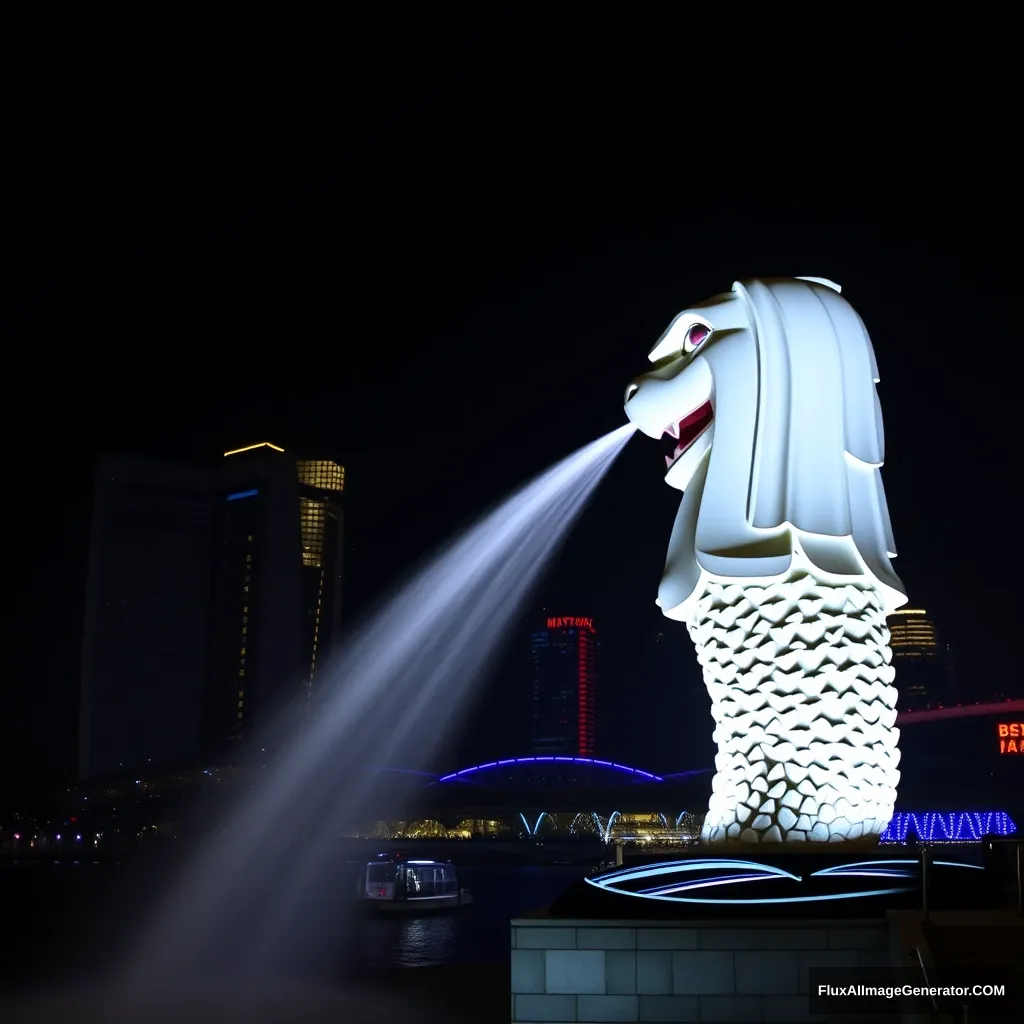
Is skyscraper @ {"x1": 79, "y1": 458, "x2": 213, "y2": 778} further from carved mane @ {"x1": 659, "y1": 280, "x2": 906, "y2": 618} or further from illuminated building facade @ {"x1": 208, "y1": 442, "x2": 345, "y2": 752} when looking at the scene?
carved mane @ {"x1": 659, "y1": 280, "x2": 906, "y2": 618}

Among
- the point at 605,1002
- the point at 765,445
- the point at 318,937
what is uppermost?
the point at 765,445

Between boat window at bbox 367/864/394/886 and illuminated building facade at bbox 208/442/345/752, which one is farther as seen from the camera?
Result: illuminated building facade at bbox 208/442/345/752

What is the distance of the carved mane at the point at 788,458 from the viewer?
12.9 metres

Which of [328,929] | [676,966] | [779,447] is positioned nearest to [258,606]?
[328,929]

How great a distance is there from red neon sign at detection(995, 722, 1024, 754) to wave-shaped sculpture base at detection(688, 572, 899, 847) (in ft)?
324

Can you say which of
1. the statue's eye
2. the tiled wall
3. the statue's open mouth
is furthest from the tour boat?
the tiled wall

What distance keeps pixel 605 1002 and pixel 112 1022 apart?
24.0ft

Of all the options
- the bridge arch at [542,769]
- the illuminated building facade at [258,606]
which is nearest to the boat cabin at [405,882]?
the bridge arch at [542,769]

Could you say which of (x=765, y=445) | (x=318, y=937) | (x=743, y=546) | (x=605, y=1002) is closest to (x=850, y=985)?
(x=605, y=1002)

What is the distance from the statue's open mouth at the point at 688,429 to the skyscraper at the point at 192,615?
Answer: 10386cm

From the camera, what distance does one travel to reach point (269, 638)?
126 metres

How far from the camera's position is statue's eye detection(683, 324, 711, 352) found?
1414cm

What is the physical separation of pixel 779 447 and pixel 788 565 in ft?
4.20

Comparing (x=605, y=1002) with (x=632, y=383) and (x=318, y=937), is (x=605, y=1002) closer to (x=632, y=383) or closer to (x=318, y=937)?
(x=632, y=383)
